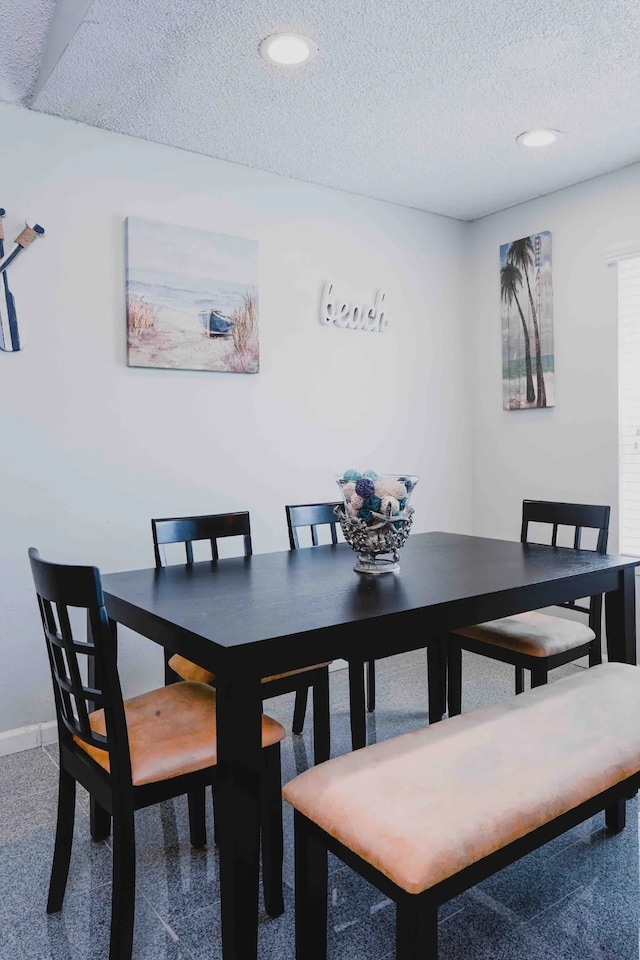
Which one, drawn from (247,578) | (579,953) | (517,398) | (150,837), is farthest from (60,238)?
(579,953)

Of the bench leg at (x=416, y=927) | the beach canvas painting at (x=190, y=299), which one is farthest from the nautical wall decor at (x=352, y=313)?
the bench leg at (x=416, y=927)

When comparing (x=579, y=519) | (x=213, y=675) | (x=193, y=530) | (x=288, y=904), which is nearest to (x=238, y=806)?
(x=213, y=675)

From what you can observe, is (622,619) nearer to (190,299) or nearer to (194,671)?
(194,671)

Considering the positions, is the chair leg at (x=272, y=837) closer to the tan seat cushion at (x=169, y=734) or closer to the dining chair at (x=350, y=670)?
the tan seat cushion at (x=169, y=734)

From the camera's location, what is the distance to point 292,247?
337cm

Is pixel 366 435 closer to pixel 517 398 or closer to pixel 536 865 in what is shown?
pixel 517 398

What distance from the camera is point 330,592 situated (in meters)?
1.72

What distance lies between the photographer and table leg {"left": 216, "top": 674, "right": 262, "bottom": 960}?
4.17 ft

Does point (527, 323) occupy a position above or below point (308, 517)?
above

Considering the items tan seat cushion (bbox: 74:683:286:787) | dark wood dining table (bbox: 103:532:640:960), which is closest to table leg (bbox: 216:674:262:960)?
dark wood dining table (bbox: 103:532:640:960)

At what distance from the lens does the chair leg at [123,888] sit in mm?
1384

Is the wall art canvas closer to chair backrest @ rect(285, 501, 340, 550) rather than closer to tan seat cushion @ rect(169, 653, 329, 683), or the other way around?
chair backrest @ rect(285, 501, 340, 550)

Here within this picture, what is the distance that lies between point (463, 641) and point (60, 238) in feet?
7.34

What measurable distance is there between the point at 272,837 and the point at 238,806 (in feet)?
1.45
